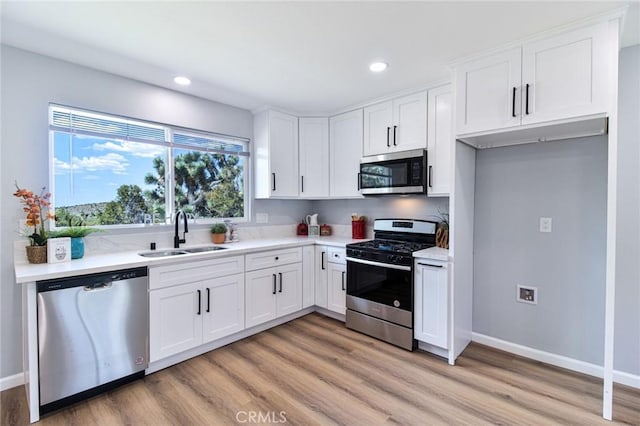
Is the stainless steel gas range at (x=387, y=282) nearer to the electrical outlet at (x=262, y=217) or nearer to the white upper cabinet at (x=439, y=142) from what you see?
the white upper cabinet at (x=439, y=142)

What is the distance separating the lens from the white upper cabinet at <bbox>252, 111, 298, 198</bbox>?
3576mm

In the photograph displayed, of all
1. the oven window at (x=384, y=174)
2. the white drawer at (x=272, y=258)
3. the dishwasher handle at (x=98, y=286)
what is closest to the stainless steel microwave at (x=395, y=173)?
the oven window at (x=384, y=174)

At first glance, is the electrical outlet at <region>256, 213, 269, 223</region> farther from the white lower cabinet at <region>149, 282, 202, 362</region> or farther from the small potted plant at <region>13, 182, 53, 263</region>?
the small potted plant at <region>13, 182, 53, 263</region>

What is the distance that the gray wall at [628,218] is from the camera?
218 centimetres

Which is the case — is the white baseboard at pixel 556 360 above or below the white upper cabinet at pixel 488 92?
below

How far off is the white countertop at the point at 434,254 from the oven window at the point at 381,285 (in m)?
0.19

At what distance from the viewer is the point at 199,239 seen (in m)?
3.23

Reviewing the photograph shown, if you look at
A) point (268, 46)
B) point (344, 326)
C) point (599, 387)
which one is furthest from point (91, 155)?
point (599, 387)

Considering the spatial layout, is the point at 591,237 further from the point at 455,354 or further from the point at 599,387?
the point at 455,354

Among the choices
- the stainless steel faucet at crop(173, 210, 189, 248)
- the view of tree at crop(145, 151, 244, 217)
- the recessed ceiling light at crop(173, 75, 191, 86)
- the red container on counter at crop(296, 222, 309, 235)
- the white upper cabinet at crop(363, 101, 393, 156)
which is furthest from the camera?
the red container on counter at crop(296, 222, 309, 235)

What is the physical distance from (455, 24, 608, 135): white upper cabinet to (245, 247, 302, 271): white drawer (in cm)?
204

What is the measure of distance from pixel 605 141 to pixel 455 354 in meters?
2.04

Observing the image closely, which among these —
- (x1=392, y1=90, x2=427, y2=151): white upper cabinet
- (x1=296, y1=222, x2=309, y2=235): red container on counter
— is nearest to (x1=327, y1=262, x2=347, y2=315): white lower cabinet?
(x1=296, y1=222, x2=309, y2=235): red container on counter

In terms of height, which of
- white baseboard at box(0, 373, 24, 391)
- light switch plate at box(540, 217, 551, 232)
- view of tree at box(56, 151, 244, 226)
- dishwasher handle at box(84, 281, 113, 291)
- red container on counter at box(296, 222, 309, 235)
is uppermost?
view of tree at box(56, 151, 244, 226)
